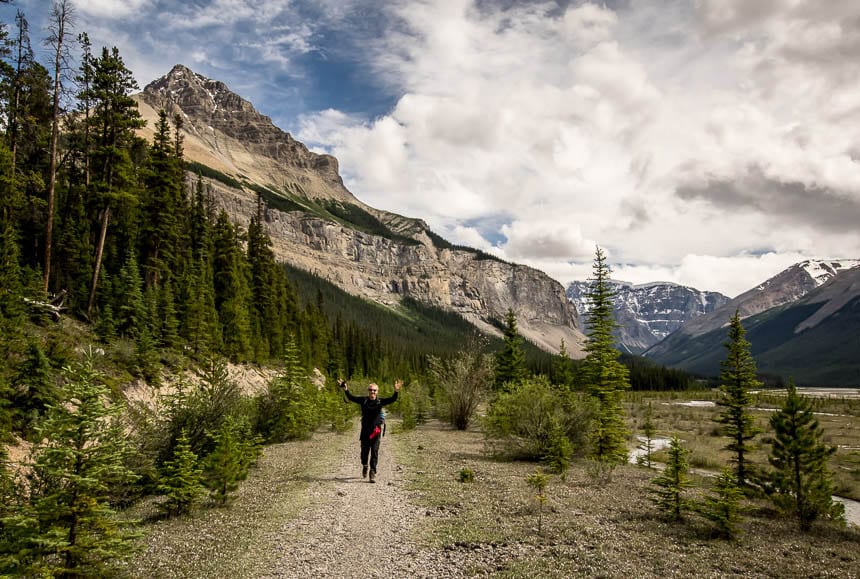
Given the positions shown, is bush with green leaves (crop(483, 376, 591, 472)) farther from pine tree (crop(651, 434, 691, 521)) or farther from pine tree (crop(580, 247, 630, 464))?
pine tree (crop(651, 434, 691, 521))

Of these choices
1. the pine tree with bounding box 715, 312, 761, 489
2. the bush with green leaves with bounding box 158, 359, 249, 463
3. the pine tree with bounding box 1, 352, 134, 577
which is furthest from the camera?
the pine tree with bounding box 715, 312, 761, 489

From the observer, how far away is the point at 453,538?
974 centimetres

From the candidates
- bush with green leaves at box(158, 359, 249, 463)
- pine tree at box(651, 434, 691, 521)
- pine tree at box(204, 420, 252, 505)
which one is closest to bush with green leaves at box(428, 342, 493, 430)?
bush with green leaves at box(158, 359, 249, 463)

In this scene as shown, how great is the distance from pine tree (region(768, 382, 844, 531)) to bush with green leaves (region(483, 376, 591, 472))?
8082mm

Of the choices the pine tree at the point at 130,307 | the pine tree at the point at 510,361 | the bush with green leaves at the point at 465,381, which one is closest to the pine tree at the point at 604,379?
the bush with green leaves at the point at 465,381

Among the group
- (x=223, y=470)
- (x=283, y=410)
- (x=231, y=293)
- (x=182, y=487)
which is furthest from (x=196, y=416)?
(x=231, y=293)

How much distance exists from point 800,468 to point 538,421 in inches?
428

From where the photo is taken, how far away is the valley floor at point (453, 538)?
8.25 m

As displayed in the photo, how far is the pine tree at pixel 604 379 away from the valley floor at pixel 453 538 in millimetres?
8476

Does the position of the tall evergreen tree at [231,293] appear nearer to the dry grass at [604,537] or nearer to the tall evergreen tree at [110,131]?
the tall evergreen tree at [110,131]

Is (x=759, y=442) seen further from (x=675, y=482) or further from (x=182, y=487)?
(x=182, y=487)

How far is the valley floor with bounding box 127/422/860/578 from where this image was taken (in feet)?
27.1

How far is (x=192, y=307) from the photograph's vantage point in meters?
39.4

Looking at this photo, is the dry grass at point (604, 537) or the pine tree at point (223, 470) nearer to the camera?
the dry grass at point (604, 537)
